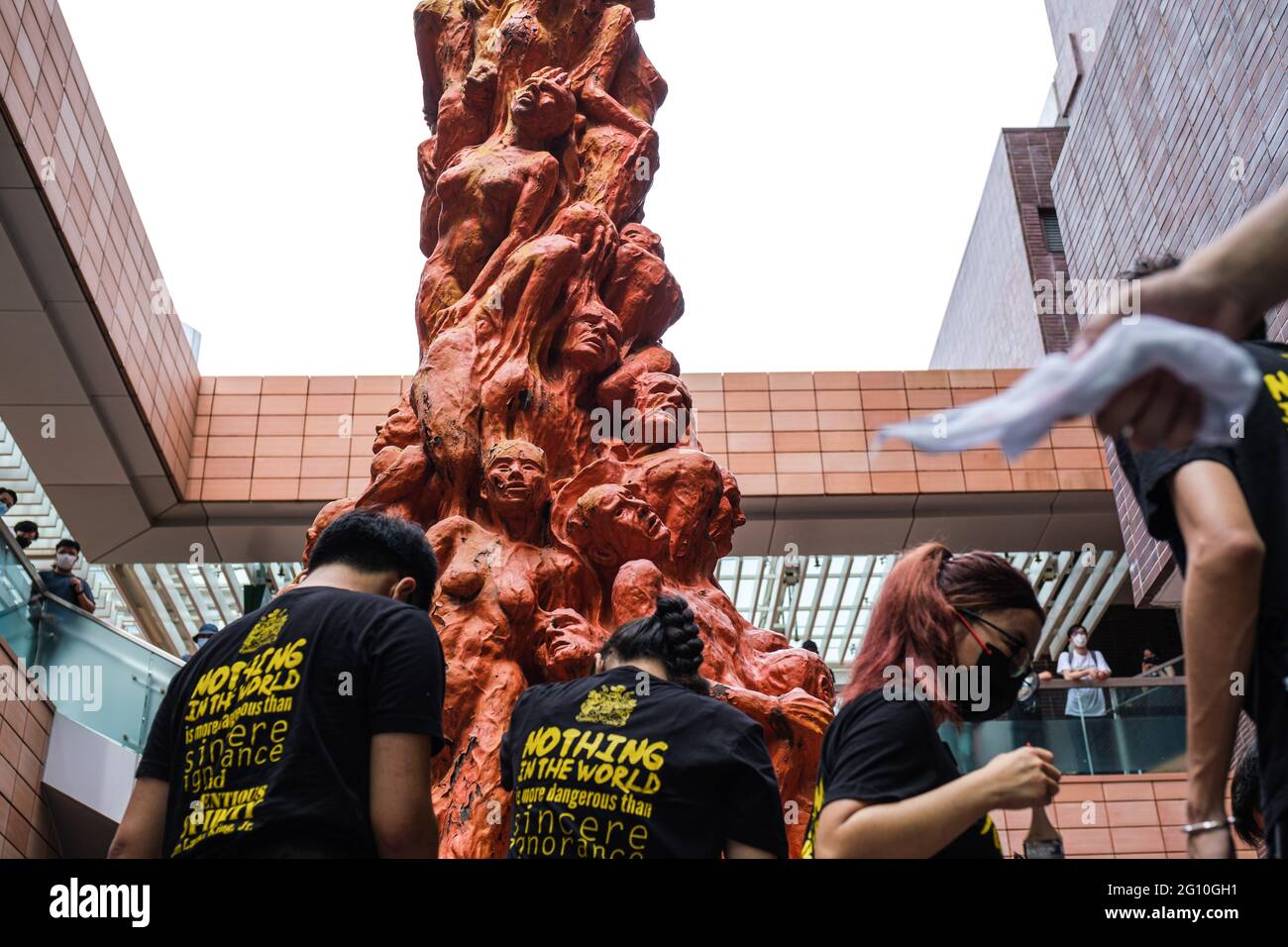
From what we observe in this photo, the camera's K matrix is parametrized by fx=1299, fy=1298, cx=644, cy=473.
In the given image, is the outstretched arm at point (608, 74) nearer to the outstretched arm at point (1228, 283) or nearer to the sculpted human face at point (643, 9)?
the sculpted human face at point (643, 9)

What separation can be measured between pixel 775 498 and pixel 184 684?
9842 mm

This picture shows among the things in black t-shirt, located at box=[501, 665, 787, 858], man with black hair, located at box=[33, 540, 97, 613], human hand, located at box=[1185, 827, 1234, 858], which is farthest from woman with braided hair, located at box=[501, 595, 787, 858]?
man with black hair, located at box=[33, 540, 97, 613]

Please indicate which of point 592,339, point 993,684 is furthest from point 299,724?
point 592,339

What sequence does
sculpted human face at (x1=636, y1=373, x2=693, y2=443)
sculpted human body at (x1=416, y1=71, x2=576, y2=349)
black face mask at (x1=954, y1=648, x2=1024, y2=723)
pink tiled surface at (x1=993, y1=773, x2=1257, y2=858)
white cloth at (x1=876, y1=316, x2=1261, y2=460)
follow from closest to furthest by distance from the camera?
white cloth at (x1=876, y1=316, x2=1261, y2=460)
black face mask at (x1=954, y1=648, x2=1024, y2=723)
sculpted human face at (x1=636, y1=373, x2=693, y2=443)
sculpted human body at (x1=416, y1=71, x2=576, y2=349)
pink tiled surface at (x1=993, y1=773, x2=1257, y2=858)

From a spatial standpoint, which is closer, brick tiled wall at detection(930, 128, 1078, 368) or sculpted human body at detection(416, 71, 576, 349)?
sculpted human body at detection(416, 71, 576, 349)

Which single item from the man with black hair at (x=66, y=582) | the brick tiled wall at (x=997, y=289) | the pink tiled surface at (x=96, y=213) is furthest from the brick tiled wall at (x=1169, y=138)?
the pink tiled surface at (x=96, y=213)

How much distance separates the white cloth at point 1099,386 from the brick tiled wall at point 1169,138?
7543 millimetres

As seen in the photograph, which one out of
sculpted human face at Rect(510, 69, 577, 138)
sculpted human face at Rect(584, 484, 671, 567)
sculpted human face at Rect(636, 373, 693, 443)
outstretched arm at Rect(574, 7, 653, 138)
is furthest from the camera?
outstretched arm at Rect(574, 7, 653, 138)

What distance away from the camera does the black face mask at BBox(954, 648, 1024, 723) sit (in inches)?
88.0

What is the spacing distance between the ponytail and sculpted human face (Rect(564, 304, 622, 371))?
122 inches

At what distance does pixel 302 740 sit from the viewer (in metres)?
2.40

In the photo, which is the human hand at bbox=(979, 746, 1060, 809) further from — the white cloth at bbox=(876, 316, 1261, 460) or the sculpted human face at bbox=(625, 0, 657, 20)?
the sculpted human face at bbox=(625, 0, 657, 20)

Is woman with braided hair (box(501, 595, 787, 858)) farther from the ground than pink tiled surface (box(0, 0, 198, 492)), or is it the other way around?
pink tiled surface (box(0, 0, 198, 492))
